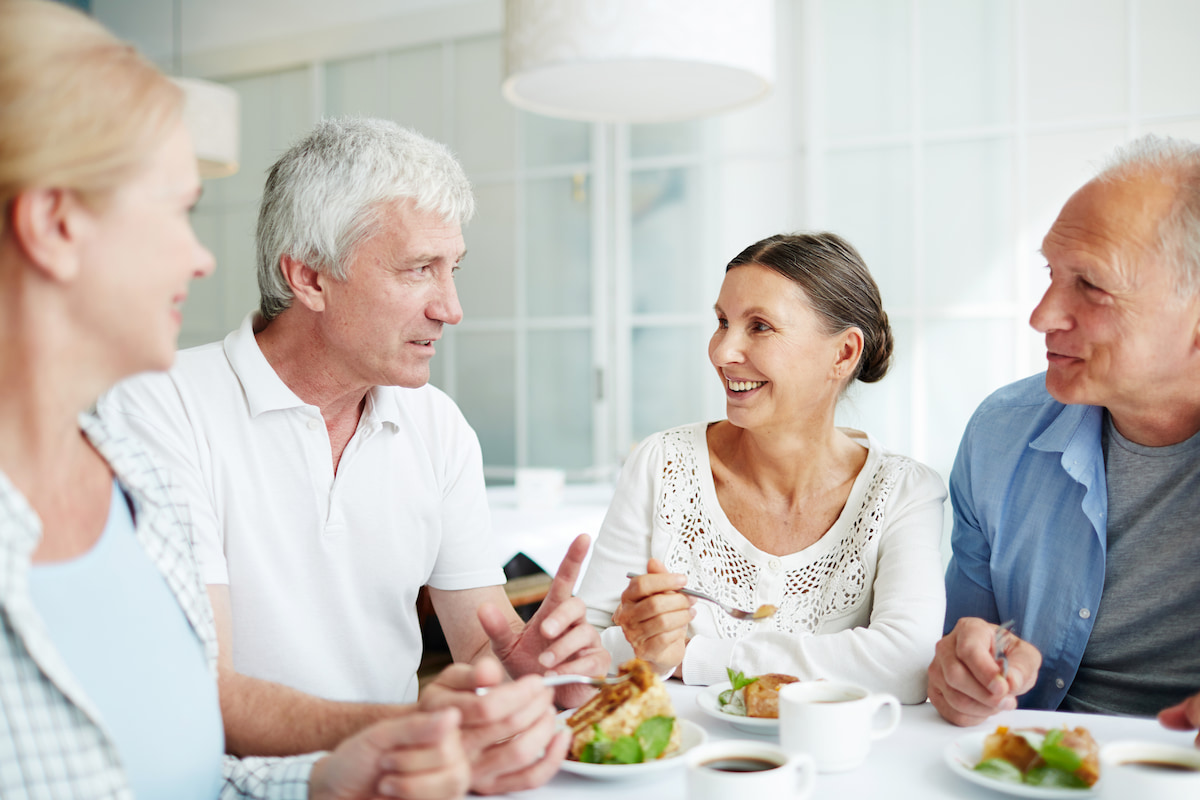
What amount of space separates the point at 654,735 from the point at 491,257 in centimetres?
403

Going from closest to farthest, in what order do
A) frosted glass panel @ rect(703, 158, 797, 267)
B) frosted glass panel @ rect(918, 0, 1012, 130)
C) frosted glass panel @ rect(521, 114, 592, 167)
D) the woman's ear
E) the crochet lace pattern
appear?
1. the crochet lace pattern
2. the woman's ear
3. frosted glass panel @ rect(918, 0, 1012, 130)
4. frosted glass panel @ rect(703, 158, 797, 267)
5. frosted glass panel @ rect(521, 114, 592, 167)

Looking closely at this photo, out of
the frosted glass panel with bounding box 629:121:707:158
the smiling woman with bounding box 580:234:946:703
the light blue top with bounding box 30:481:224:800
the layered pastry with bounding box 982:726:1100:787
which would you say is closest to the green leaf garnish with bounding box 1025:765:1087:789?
the layered pastry with bounding box 982:726:1100:787

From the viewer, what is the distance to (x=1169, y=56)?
139 inches

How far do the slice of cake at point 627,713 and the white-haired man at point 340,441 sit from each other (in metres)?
0.25

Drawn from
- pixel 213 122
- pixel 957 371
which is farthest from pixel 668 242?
pixel 213 122

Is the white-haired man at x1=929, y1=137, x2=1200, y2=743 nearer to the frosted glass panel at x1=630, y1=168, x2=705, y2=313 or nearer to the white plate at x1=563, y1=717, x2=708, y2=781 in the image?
the white plate at x1=563, y1=717, x2=708, y2=781

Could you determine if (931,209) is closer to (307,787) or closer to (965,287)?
(965,287)

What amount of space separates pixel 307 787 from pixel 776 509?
0.98m

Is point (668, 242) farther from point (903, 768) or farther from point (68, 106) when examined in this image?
point (68, 106)

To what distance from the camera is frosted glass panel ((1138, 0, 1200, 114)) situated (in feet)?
11.5

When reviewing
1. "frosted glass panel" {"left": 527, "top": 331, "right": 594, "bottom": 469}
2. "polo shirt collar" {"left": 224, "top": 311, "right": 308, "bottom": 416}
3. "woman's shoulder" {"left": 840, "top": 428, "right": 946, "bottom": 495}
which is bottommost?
"frosted glass panel" {"left": 527, "top": 331, "right": 594, "bottom": 469}

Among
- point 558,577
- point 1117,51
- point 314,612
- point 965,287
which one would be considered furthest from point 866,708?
point 1117,51

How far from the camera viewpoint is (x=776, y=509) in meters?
1.73

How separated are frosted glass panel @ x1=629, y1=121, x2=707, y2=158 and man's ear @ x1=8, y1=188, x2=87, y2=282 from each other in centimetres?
376
